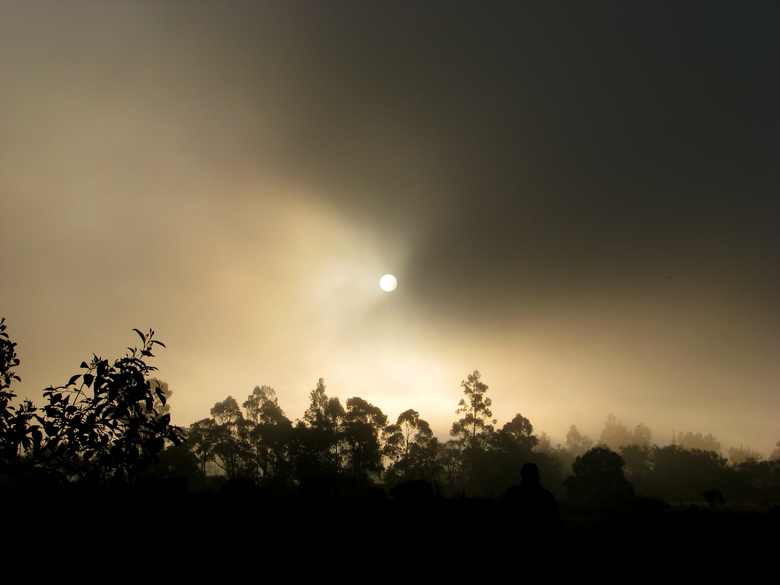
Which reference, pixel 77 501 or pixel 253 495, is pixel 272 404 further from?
pixel 77 501

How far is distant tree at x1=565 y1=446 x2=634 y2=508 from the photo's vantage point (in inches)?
2707

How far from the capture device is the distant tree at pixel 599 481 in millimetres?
68750

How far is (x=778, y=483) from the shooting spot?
103625 millimetres

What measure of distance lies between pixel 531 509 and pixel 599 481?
7309cm

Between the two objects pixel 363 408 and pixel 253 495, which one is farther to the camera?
pixel 363 408

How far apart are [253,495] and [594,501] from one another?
227 ft

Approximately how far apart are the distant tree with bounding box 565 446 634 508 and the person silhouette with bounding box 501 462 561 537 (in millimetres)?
68792

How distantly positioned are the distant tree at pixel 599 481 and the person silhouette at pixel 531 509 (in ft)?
226

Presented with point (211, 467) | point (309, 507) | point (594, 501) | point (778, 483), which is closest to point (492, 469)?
point (594, 501)

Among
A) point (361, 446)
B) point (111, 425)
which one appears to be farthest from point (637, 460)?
point (111, 425)

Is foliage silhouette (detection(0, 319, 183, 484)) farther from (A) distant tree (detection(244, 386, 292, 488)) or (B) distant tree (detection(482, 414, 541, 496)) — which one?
(B) distant tree (detection(482, 414, 541, 496))

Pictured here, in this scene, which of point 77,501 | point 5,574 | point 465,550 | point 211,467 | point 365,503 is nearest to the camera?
point 5,574

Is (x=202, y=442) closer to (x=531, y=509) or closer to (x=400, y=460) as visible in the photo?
(x=400, y=460)

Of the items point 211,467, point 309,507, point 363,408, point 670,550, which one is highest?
point 363,408
